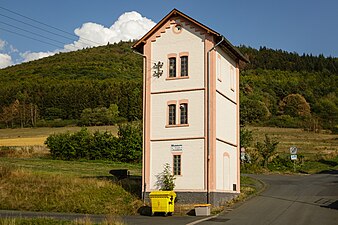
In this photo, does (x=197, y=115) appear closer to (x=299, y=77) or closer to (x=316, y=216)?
(x=316, y=216)

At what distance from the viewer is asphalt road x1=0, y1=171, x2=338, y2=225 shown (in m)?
22.9

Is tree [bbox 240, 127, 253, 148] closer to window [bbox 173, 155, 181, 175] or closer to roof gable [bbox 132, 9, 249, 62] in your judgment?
roof gable [bbox 132, 9, 249, 62]

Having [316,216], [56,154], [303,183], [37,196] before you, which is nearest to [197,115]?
[316,216]

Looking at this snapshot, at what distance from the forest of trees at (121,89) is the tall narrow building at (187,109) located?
51.2 meters

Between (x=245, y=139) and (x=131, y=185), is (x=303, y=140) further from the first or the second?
(x=131, y=185)

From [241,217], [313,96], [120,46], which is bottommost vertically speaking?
[241,217]

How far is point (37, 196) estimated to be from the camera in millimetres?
31172

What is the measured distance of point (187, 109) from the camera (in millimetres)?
29906

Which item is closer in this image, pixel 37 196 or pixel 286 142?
pixel 37 196

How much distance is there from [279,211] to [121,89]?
7259 cm

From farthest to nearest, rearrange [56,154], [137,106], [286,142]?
[137,106] → [286,142] → [56,154]

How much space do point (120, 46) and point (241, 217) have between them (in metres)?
124

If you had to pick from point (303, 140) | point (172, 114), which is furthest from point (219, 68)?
point (303, 140)

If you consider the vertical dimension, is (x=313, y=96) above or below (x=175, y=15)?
above
